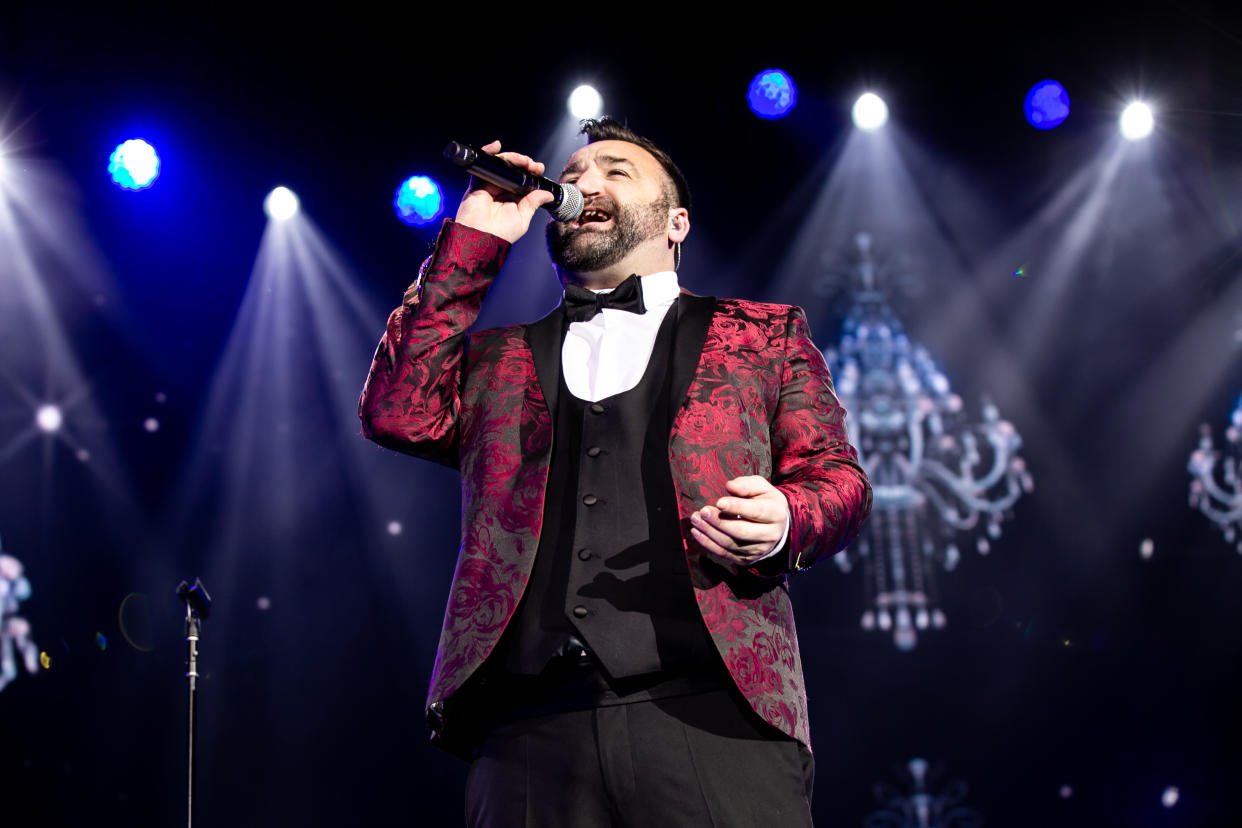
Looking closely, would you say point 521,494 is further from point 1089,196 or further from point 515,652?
point 1089,196

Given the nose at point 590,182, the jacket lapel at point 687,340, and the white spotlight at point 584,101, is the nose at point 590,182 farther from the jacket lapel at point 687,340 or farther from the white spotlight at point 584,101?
the white spotlight at point 584,101

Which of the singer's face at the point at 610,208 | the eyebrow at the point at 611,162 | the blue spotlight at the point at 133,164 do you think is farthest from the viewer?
the blue spotlight at the point at 133,164

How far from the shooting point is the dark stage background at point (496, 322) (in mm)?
4508

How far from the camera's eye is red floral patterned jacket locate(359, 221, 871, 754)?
1.37 m

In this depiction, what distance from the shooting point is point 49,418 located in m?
4.60

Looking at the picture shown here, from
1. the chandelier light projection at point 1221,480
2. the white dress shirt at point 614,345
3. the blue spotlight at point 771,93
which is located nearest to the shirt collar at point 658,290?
the white dress shirt at point 614,345

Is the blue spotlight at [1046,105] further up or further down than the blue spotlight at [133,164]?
further up

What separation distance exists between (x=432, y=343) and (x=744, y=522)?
0.59m

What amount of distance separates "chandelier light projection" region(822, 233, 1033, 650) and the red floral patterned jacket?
3474 millimetres

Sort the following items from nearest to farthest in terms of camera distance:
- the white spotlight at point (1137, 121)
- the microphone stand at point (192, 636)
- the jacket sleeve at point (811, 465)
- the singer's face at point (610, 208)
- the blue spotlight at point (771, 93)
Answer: the jacket sleeve at point (811, 465), the singer's face at point (610, 208), the microphone stand at point (192, 636), the blue spotlight at point (771, 93), the white spotlight at point (1137, 121)

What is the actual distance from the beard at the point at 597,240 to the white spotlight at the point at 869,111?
377 centimetres

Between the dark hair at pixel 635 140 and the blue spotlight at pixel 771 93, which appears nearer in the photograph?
the dark hair at pixel 635 140

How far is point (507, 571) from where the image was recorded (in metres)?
1.41

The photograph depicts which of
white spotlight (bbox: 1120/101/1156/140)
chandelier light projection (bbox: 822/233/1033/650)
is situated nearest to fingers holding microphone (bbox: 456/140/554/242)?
chandelier light projection (bbox: 822/233/1033/650)
